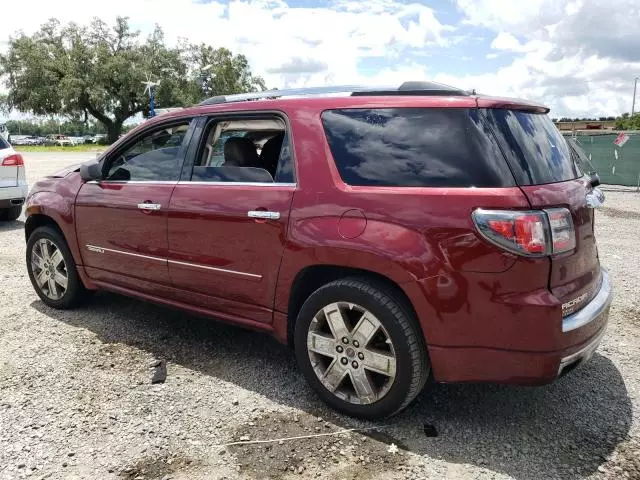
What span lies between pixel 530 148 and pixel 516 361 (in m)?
1.08

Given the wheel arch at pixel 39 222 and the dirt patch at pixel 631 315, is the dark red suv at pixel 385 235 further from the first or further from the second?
the dirt patch at pixel 631 315

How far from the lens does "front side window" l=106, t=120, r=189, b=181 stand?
3900 mm

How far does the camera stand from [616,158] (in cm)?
1577

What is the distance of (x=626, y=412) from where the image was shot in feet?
10.4

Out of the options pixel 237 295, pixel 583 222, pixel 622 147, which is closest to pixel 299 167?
pixel 237 295

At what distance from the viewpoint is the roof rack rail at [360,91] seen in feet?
9.80

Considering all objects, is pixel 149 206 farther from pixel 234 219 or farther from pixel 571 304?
pixel 571 304

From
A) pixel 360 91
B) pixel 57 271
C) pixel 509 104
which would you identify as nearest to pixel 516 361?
pixel 509 104

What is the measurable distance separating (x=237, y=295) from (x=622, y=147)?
15.4 meters

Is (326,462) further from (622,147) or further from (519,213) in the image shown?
(622,147)

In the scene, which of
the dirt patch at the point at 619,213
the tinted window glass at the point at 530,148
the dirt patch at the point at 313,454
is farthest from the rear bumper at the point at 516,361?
the dirt patch at the point at 619,213

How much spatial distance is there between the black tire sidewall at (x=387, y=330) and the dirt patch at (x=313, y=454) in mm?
129

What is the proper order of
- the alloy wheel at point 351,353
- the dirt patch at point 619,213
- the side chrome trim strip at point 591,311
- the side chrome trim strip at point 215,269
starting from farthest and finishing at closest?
the dirt patch at point 619,213
the side chrome trim strip at point 215,269
the alloy wheel at point 351,353
the side chrome trim strip at point 591,311

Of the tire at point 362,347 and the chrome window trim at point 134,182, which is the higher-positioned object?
the chrome window trim at point 134,182
